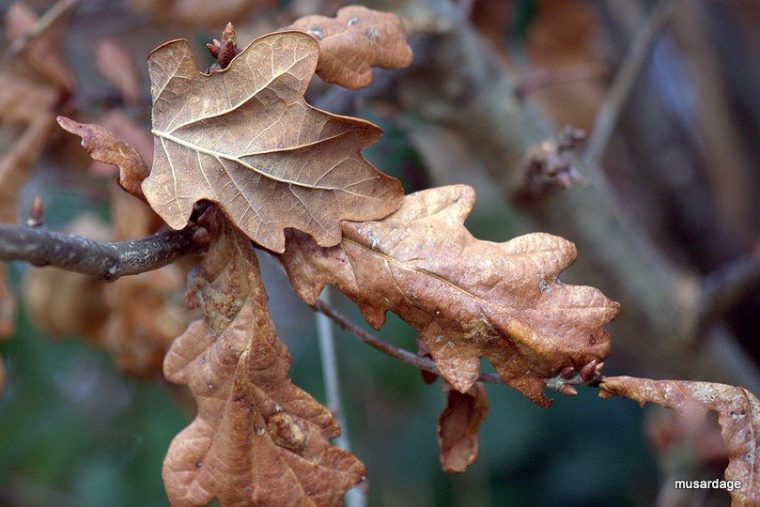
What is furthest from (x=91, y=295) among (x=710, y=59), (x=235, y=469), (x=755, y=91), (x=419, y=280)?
(x=755, y=91)

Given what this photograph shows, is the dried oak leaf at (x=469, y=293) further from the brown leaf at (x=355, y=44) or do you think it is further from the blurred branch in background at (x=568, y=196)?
the blurred branch in background at (x=568, y=196)

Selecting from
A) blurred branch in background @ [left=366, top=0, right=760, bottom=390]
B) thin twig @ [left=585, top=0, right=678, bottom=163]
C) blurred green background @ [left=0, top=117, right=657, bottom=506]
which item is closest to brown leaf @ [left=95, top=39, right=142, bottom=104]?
blurred branch in background @ [left=366, top=0, right=760, bottom=390]

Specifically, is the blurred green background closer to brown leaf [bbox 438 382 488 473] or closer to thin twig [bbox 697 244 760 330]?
thin twig [bbox 697 244 760 330]

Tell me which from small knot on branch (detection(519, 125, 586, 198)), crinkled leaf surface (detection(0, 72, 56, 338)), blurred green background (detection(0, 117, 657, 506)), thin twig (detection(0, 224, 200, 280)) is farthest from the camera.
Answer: blurred green background (detection(0, 117, 657, 506))

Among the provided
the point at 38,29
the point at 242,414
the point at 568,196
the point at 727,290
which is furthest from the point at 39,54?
the point at 727,290

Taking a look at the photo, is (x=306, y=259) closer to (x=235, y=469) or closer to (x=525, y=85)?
(x=235, y=469)

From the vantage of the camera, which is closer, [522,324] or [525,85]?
[522,324]

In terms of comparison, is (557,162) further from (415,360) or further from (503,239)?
(503,239)
